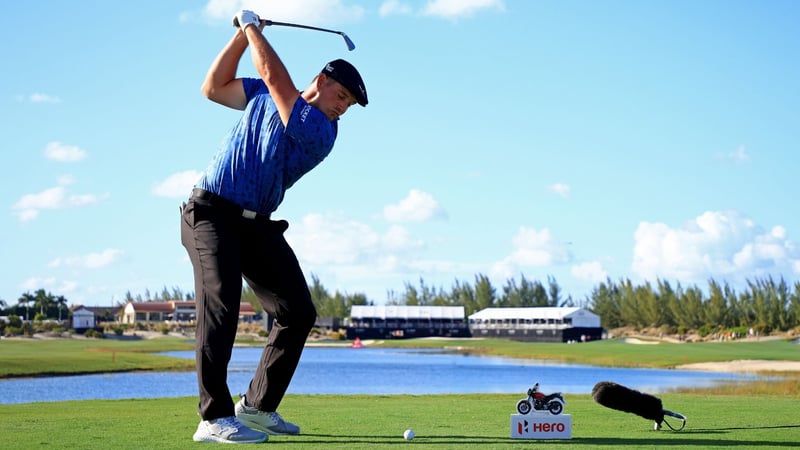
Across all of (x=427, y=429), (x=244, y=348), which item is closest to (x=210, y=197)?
(x=427, y=429)

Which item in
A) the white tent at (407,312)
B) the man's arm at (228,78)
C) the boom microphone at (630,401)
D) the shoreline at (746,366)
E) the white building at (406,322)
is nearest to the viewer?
the man's arm at (228,78)

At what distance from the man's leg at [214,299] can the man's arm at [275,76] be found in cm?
106

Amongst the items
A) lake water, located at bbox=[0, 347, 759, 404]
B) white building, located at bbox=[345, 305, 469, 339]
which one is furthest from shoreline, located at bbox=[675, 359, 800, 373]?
white building, located at bbox=[345, 305, 469, 339]

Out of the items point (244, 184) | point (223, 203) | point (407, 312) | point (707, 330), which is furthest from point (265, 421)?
point (407, 312)

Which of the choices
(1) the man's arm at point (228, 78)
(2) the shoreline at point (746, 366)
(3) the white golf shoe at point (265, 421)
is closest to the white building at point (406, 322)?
(2) the shoreline at point (746, 366)

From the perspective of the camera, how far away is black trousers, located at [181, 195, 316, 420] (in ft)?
26.1

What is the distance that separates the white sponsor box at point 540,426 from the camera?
8250 millimetres

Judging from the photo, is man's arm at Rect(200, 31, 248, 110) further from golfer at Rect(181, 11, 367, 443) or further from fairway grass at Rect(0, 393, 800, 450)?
fairway grass at Rect(0, 393, 800, 450)

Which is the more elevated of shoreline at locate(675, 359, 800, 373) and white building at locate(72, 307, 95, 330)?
white building at locate(72, 307, 95, 330)

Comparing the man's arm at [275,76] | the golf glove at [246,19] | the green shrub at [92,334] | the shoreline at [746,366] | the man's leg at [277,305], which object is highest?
the green shrub at [92,334]

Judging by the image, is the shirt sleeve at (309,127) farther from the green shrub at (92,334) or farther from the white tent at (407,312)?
the white tent at (407,312)

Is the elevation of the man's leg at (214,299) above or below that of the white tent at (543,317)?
below

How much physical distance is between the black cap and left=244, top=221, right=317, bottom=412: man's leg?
1.29 m

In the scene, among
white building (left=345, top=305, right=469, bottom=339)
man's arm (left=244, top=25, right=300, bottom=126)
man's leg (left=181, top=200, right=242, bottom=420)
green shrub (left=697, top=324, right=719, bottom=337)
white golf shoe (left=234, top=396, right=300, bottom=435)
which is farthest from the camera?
white building (left=345, top=305, right=469, bottom=339)
